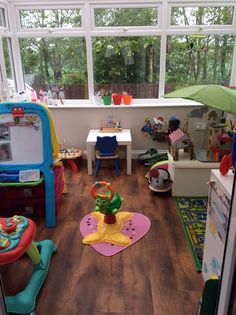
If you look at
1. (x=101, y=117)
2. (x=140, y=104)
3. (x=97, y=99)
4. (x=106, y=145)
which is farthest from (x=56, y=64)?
(x=106, y=145)

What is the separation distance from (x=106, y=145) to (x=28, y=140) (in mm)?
1286

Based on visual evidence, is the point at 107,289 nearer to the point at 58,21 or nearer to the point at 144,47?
the point at 144,47

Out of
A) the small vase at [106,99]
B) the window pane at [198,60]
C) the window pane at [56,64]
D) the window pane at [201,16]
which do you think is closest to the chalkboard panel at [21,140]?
the small vase at [106,99]

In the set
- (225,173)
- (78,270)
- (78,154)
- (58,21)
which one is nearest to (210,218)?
(225,173)

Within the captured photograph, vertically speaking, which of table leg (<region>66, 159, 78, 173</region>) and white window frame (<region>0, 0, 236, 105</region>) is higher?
white window frame (<region>0, 0, 236, 105</region>)

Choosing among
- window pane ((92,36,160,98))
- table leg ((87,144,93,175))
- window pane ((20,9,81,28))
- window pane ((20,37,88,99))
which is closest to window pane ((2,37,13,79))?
window pane ((20,37,88,99))

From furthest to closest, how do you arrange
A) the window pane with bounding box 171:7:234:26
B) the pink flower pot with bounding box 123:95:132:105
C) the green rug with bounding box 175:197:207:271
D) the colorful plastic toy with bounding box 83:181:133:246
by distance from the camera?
1. the pink flower pot with bounding box 123:95:132:105
2. the window pane with bounding box 171:7:234:26
3. the colorful plastic toy with bounding box 83:181:133:246
4. the green rug with bounding box 175:197:207:271

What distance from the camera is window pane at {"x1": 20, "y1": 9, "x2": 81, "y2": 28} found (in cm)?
389

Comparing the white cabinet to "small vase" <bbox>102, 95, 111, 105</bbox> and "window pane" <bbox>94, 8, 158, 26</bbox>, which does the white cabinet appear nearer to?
"small vase" <bbox>102, 95, 111, 105</bbox>

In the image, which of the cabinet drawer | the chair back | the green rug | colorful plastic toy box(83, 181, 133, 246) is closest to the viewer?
the cabinet drawer

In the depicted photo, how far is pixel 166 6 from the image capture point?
3.79 m

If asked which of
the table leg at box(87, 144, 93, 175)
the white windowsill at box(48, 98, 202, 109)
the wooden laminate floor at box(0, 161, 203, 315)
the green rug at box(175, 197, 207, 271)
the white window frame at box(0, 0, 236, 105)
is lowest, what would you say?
the wooden laminate floor at box(0, 161, 203, 315)

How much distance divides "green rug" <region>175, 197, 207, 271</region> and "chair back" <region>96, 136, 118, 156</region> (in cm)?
106

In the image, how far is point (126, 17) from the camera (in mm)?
3896
